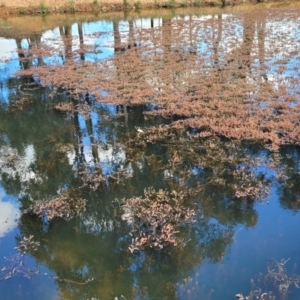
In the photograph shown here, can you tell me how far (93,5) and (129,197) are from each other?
27384 millimetres

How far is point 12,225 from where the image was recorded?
6492 millimetres

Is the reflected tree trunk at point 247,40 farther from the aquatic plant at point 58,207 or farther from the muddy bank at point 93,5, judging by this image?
the aquatic plant at point 58,207

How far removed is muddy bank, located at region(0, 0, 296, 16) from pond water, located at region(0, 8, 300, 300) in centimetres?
1877

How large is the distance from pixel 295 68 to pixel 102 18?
1854 cm

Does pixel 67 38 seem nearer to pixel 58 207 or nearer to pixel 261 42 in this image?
pixel 261 42

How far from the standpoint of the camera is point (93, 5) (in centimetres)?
3039

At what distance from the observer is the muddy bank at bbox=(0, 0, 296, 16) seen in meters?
29.7

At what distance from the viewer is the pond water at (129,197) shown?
512 centimetres

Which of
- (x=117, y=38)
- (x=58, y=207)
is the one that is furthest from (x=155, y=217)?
(x=117, y=38)

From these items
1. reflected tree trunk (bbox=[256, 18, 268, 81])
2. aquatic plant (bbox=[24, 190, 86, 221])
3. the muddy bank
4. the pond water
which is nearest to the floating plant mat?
reflected tree trunk (bbox=[256, 18, 268, 81])

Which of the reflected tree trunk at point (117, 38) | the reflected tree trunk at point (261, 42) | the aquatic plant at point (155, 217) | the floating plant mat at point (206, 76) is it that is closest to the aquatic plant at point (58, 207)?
the aquatic plant at point (155, 217)

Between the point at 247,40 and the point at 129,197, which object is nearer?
the point at 129,197

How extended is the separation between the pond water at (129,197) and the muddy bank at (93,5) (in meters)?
18.8

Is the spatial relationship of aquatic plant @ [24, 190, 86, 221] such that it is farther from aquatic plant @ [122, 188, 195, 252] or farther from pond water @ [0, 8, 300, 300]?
aquatic plant @ [122, 188, 195, 252]
